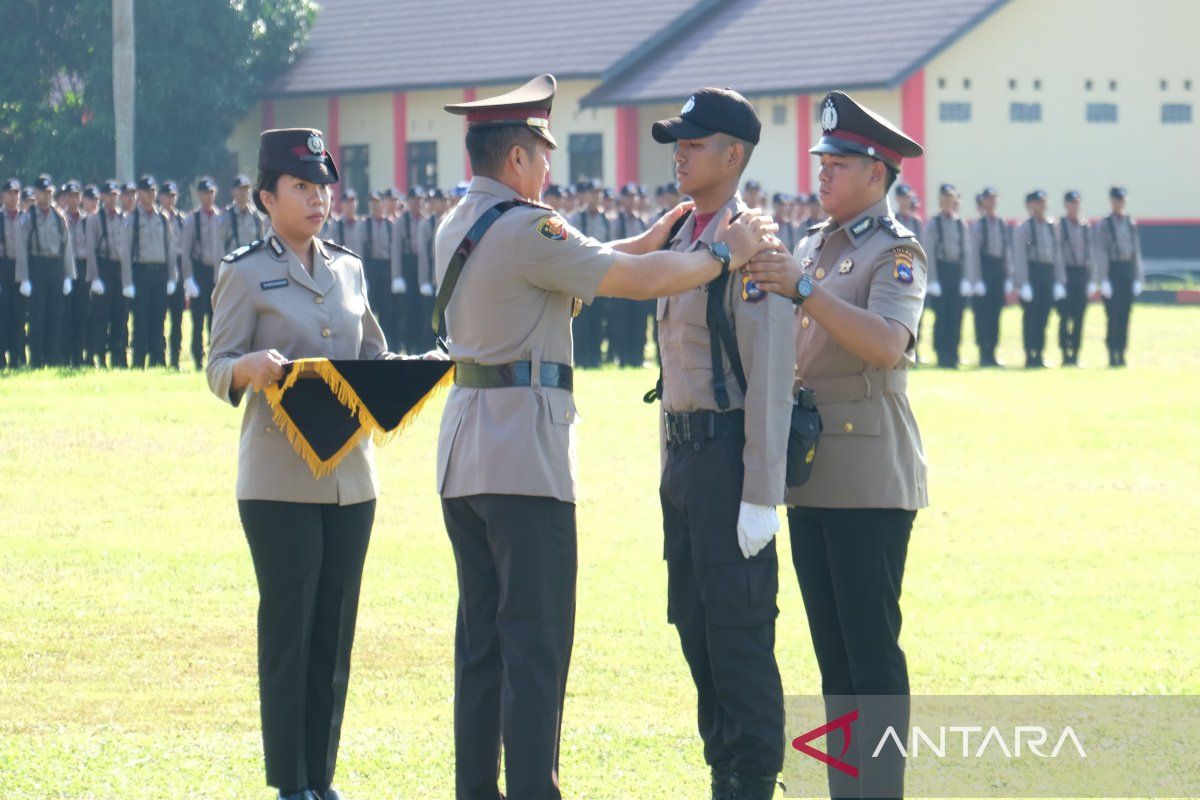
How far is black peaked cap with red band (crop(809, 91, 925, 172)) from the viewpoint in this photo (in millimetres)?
5242

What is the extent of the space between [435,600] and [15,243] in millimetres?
13258

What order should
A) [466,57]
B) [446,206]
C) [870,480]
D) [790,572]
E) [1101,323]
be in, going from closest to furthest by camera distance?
[870,480] → [790,572] → [446,206] → [1101,323] → [466,57]

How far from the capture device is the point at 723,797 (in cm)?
525

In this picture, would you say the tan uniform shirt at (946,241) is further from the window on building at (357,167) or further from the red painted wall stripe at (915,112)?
the window on building at (357,167)

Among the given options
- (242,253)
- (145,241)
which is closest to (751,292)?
(242,253)

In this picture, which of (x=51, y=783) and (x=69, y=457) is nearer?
(x=51, y=783)

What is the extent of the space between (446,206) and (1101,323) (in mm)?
10390

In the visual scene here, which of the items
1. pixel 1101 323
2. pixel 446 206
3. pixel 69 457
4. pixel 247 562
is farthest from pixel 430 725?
pixel 1101 323

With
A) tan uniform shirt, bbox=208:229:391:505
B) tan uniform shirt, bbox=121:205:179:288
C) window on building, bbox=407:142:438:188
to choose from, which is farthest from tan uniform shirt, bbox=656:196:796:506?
window on building, bbox=407:142:438:188

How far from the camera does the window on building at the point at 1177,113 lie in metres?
38.3

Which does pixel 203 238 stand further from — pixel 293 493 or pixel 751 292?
pixel 751 292

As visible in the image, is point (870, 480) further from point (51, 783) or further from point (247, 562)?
point (247, 562)

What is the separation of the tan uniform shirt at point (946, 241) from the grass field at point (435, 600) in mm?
7156

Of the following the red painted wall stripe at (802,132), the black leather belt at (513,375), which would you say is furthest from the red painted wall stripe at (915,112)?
the black leather belt at (513,375)
